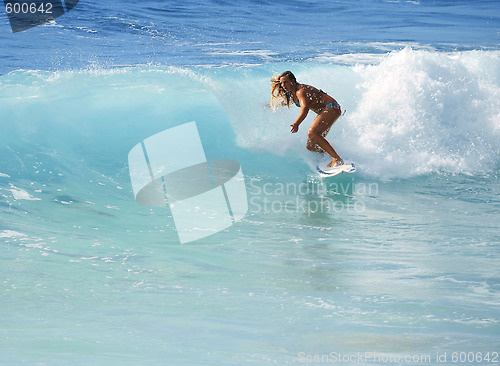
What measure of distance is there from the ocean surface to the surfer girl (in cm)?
54

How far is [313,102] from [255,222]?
86.3 inches

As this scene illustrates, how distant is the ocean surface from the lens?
126 inches

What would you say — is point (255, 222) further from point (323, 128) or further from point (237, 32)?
point (237, 32)

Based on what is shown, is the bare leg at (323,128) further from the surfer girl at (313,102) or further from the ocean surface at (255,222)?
the ocean surface at (255,222)

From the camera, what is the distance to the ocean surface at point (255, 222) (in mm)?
3205

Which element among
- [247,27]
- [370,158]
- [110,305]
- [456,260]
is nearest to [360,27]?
[247,27]

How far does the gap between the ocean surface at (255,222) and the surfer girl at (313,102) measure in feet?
1.79

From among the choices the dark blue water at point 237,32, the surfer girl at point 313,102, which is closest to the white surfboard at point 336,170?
the surfer girl at point 313,102

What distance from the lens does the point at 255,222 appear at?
582 cm

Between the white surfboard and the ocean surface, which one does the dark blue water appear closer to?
the ocean surface

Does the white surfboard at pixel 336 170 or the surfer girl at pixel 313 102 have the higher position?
the surfer girl at pixel 313 102

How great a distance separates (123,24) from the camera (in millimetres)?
17594

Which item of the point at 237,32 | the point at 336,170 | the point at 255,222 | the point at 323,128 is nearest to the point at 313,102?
the point at 323,128

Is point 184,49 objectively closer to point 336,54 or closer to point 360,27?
point 336,54
